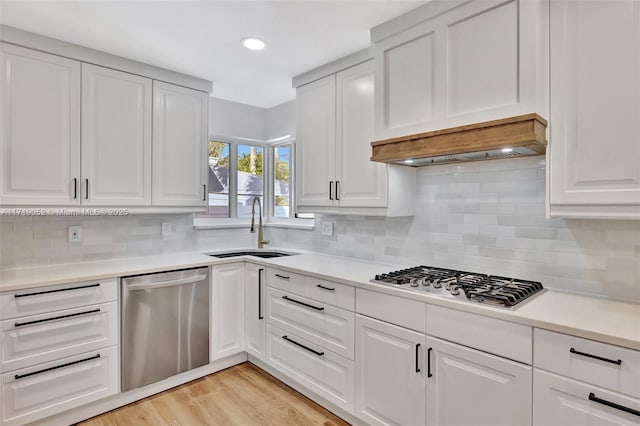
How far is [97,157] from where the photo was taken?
8.10 feet

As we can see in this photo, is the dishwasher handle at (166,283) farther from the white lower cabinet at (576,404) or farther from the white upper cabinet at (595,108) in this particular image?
the white upper cabinet at (595,108)

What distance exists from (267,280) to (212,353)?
0.73 m

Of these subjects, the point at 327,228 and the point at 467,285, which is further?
the point at 327,228

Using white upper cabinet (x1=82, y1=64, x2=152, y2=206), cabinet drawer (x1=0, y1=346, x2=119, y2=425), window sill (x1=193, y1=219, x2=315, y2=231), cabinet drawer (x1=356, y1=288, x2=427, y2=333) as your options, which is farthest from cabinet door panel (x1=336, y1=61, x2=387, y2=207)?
cabinet drawer (x1=0, y1=346, x2=119, y2=425)

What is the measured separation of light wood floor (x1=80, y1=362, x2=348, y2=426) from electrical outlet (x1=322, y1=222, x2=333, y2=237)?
126 centimetres

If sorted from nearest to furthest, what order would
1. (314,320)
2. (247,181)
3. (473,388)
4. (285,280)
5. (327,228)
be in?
(473,388) → (314,320) → (285,280) → (327,228) → (247,181)

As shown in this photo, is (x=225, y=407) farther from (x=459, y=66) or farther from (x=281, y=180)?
(x=459, y=66)

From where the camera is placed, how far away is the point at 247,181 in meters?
3.82

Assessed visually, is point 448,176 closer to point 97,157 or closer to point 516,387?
point 516,387

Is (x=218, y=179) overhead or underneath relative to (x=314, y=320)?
overhead

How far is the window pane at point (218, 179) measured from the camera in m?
3.57

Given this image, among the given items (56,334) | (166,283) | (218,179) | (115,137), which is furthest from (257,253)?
(56,334)

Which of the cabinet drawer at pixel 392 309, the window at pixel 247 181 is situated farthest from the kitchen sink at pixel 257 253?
the cabinet drawer at pixel 392 309

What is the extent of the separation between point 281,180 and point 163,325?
193 cm
